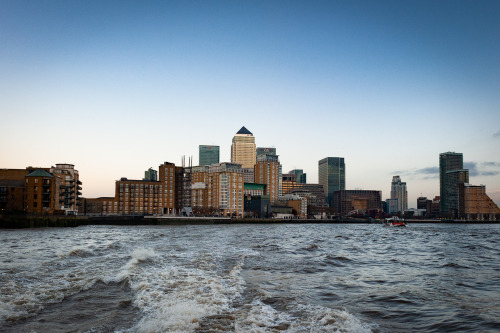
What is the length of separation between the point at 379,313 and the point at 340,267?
14.2m

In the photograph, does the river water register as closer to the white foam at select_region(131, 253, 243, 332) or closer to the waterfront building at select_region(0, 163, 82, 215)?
the white foam at select_region(131, 253, 243, 332)

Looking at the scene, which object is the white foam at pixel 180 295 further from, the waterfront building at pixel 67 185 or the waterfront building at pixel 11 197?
the waterfront building at pixel 67 185

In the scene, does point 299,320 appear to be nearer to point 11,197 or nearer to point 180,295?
point 180,295

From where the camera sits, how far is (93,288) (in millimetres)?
19734

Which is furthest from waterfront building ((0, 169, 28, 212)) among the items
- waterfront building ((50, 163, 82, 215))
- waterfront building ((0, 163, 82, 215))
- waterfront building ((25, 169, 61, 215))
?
waterfront building ((50, 163, 82, 215))

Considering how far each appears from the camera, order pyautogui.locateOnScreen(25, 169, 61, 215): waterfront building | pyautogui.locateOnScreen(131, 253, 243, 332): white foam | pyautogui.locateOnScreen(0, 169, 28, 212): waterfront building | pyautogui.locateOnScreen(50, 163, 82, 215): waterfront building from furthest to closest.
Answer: pyautogui.locateOnScreen(50, 163, 82, 215): waterfront building
pyautogui.locateOnScreen(0, 169, 28, 212): waterfront building
pyautogui.locateOnScreen(25, 169, 61, 215): waterfront building
pyautogui.locateOnScreen(131, 253, 243, 332): white foam

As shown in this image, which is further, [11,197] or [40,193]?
[11,197]

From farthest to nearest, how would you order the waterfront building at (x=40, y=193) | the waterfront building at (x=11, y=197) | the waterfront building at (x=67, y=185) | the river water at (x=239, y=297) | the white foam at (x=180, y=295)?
the waterfront building at (x=67, y=185) → the waterfront building at (x=11, y=197) → the waterfront building at (x=40, y=193) → the river water at (x=239, y=297) → the white foam at (x=180, y=295)

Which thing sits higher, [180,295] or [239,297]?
[180,295]

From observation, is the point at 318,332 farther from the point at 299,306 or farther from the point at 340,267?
the point at 340,267

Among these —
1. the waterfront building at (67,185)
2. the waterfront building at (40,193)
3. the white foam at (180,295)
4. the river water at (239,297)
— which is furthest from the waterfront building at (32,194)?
the white foam at (180,295)

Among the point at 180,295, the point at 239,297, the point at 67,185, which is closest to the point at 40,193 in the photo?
the point at 67,185

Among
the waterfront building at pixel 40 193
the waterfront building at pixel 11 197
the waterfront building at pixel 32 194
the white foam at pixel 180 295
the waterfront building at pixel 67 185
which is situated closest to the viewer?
the white foam at pixel 180 295

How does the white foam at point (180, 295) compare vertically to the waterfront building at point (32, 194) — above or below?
below
